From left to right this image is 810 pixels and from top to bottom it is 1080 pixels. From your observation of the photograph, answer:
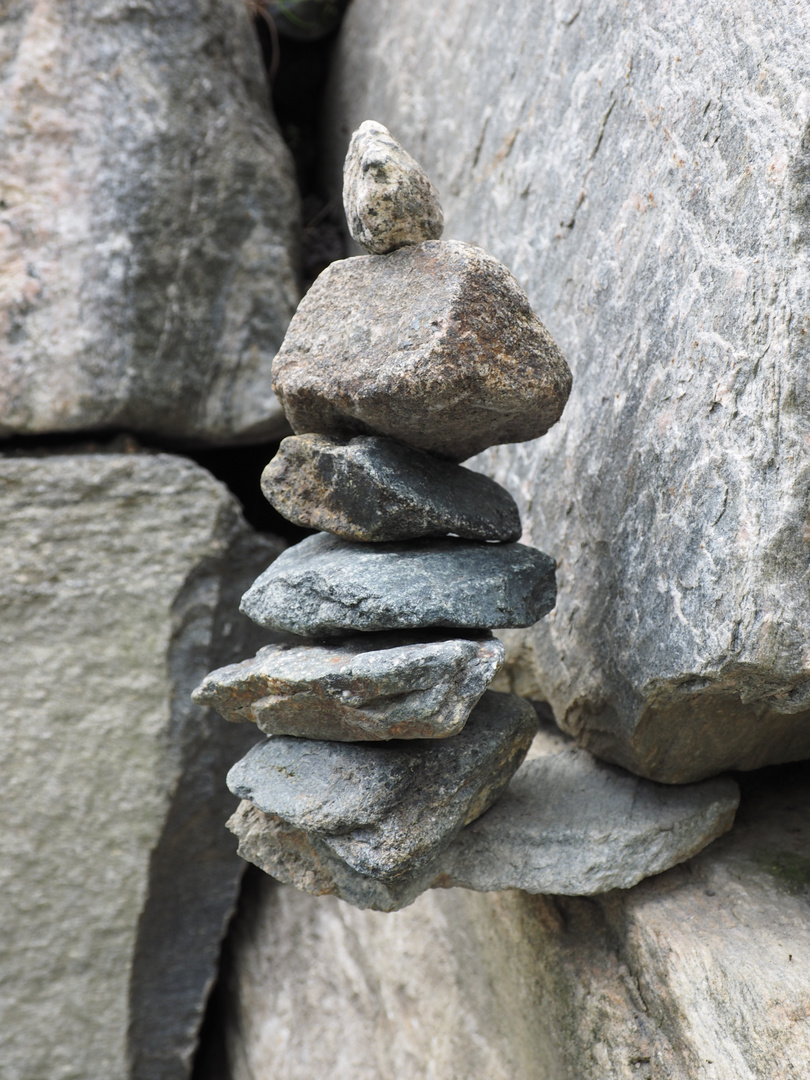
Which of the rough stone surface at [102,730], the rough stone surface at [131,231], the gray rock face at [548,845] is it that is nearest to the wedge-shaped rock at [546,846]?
the gray rock face at [548,845]

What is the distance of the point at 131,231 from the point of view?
1.99m

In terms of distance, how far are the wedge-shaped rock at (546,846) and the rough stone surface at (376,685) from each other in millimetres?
215

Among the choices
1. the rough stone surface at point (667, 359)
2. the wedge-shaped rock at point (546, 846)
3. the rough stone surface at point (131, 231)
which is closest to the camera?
the rough stone surface at point (667, 359)

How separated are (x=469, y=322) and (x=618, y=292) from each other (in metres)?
0.43

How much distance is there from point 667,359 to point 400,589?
51 centimetres

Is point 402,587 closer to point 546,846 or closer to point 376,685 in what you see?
point 376,685

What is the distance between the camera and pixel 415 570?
1109 millimetres

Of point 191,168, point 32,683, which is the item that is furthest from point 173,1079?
point 191,168

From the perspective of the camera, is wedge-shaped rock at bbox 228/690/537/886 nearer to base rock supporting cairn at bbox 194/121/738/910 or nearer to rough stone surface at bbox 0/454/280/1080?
base rock supporting cairn at bbox 194/121/738/910

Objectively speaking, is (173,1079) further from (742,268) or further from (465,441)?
(742,268)

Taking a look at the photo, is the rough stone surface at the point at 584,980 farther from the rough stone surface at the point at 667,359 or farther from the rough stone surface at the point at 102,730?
the rough stone surface at the point at 102,730

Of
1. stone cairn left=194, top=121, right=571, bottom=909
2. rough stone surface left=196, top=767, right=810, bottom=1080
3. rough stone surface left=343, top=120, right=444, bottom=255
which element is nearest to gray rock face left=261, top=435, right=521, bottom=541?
stone cairn left=194, top=121, right=571, bottom=909

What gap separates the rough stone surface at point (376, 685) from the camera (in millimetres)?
1020

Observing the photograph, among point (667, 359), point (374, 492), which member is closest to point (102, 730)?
point (374, 492)
